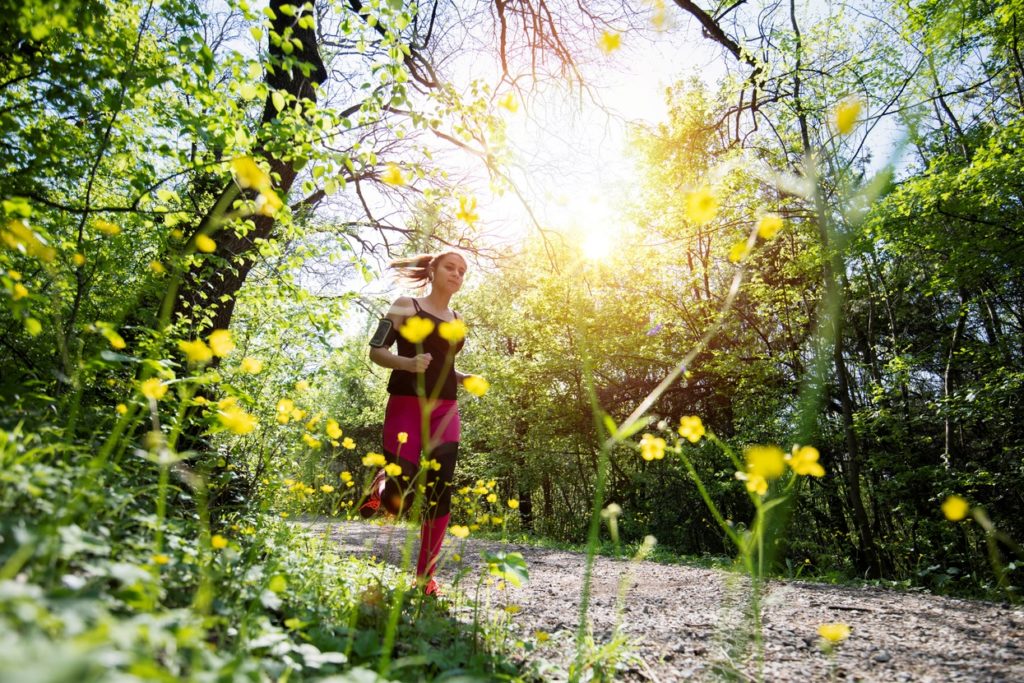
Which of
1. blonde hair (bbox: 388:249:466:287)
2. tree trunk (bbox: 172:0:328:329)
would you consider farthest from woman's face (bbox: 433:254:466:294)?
tree trunk (bbox: 172:0:328:329)

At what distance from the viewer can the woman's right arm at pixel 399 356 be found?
230cm

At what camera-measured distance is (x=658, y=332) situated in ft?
31.0

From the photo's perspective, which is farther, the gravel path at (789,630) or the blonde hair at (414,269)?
the blonde hair at (414,269)

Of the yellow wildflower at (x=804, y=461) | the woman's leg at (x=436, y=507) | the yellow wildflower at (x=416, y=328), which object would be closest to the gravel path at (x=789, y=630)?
the woman's leg at (x=436, y=507)

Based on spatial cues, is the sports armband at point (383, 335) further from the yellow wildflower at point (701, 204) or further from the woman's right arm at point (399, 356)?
the yellow wildflower at point (701, 204)

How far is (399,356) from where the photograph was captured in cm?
272

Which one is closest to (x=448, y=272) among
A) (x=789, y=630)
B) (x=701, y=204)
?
(x=701, y=204)

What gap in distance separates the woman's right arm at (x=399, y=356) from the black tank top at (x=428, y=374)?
2.5 inches

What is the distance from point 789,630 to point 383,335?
2.43 metres

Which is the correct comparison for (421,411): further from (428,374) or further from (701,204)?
(701,204)

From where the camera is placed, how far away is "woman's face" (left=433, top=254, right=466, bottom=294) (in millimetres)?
3176

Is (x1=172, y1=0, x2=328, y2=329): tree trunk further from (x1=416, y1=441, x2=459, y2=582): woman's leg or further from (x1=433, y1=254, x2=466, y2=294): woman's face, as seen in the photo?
(x1=416, y1=441, x2=459, y2=582): woman's leg

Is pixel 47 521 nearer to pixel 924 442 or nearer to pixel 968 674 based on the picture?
pixel 968 674

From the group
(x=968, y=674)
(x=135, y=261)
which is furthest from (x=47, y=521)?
(x=135, y=261)
